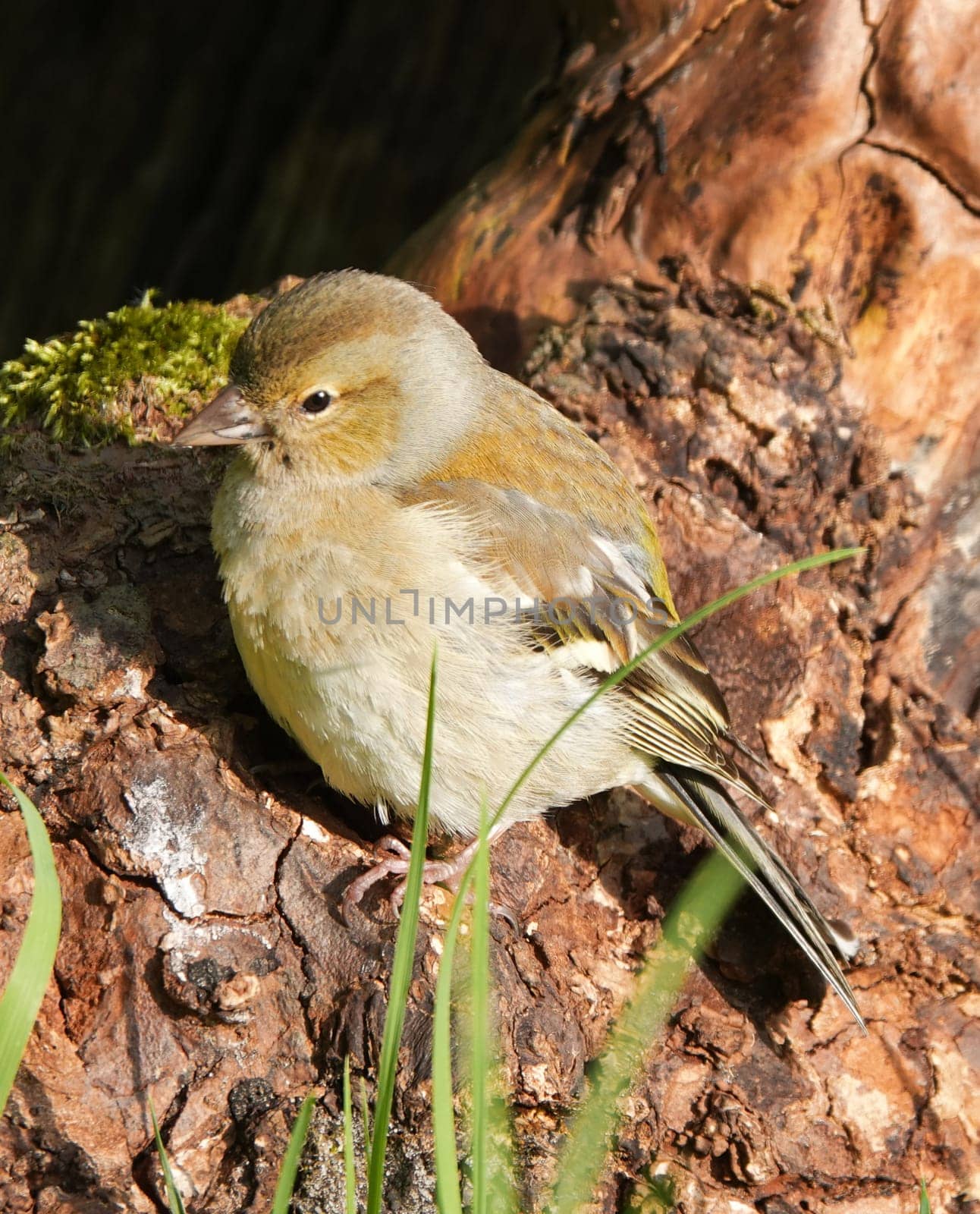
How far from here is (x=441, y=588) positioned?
3459 mm

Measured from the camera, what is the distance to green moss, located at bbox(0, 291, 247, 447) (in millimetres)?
4266

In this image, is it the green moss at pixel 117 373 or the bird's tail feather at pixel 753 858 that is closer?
the bird's tail feather at pixel 753 858

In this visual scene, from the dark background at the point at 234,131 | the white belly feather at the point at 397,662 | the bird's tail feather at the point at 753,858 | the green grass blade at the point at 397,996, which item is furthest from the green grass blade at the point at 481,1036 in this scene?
the dark background at the point at 234,131

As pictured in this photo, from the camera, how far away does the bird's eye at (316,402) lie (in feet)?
12.0

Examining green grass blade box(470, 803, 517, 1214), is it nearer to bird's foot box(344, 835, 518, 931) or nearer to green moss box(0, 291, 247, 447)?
bird's foot box(344, 835, 518, 931)

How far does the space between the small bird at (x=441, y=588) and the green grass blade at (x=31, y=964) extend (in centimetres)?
101

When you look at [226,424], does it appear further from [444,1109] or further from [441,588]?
[444,1109]

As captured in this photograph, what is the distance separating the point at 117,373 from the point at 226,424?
3.22 ft

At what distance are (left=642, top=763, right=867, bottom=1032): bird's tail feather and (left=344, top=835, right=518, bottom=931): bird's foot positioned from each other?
2.22 feet

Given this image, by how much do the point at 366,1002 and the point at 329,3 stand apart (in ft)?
19.5

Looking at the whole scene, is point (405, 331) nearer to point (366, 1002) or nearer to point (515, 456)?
point (515, 456)

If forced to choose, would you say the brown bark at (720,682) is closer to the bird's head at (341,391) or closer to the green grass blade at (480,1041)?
the bird's head at (341,391)

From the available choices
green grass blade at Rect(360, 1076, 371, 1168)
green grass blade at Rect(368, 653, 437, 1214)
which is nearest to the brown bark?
green grass blade at Rect(360, 1076, 371, 1168)

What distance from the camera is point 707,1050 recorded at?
3523 millimetres
